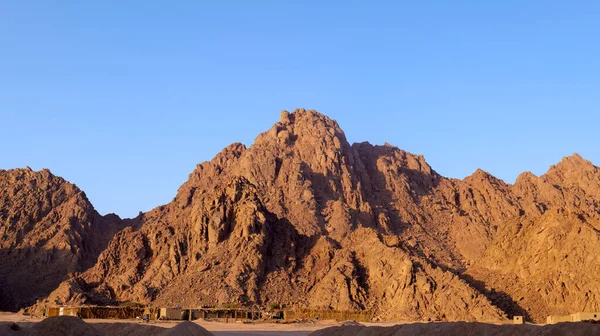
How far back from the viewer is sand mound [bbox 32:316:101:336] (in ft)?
129

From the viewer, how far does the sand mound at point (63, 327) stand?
3931 cm

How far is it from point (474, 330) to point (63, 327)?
74.2ft

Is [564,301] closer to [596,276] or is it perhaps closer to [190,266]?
[596,276]

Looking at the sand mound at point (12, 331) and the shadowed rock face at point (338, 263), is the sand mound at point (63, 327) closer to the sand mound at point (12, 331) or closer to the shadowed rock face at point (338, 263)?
the sand mound at point (12, 331)

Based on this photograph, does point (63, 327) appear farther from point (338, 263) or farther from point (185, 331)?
point (338, 263)

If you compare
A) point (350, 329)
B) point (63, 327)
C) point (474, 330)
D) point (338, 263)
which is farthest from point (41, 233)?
point (474, 330)

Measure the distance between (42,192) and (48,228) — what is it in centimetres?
1490

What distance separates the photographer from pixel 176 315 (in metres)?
83.2

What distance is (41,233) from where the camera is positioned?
14500 centimetres

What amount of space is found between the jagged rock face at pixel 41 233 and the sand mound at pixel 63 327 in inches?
3237

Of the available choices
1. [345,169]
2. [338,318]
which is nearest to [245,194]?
[338,318]

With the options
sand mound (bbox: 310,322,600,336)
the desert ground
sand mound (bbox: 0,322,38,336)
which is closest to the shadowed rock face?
the desert ground

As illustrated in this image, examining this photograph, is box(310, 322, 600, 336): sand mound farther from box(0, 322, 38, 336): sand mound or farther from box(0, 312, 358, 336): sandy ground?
box(0, 312, 358, 336): sandy ground

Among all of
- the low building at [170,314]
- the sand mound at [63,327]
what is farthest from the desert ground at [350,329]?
the low building at [170,314]
